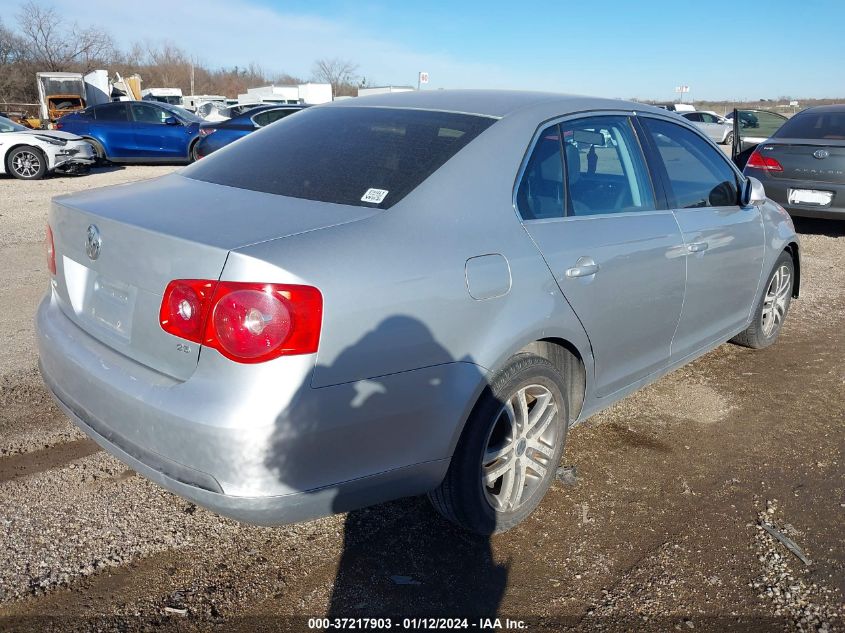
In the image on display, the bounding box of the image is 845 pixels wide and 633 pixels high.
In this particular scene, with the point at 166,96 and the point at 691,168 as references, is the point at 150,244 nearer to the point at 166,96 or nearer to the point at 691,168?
the point at 691,168

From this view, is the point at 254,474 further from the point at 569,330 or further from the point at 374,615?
the point at 569,330

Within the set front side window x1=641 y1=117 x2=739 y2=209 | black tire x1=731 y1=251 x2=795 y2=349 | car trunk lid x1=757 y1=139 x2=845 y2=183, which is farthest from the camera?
car trunk lid x1=757 y1=139 x2=845 y2=183

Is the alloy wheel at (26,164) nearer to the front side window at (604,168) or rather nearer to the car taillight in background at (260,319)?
the front side window at (604,168)

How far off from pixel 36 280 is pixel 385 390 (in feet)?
16.8

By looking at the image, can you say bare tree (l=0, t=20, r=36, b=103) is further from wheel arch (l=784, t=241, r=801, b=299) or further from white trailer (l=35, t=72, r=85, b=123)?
wheel arch (l=784, t=241, r=801, b=299)

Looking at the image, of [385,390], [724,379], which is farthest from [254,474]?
[724,379]

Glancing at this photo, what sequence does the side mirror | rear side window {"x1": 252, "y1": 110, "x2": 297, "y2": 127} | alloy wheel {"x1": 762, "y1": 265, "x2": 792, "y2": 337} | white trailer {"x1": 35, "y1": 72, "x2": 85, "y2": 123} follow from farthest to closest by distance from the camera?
white trailer {"x1": 35, "y1": 72, "x2": 85, "y2": 123}
rear side window {"x1": 252, "y1": 110, "x2": 297, "y2": 127}
alloy wheel {"x1": 762, "y1": 265, "x2": 792, "y2": 337}
the side mirror

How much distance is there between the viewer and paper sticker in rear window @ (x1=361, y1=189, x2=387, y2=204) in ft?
7.95

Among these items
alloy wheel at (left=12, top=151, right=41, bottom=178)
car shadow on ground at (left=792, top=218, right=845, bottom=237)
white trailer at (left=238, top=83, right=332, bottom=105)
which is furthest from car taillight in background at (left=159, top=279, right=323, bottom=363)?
white trailer at (left=238, top=83, right=332, bottom=105)

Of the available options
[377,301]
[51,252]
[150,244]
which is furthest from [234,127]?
[377,301]

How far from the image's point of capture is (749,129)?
1040cm

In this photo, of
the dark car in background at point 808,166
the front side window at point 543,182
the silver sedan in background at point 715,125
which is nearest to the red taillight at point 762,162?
the dark car in background at point 808,166

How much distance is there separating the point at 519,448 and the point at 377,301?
1.00m

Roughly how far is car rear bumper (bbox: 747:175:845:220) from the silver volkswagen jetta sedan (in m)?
5.86
